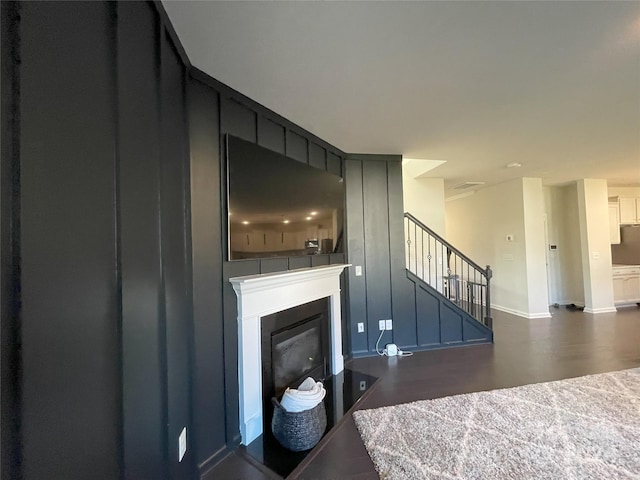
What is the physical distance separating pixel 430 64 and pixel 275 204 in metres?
1.45

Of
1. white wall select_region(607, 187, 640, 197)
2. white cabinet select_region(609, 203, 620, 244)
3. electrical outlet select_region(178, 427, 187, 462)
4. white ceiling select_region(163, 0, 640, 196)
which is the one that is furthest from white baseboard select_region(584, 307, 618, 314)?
electrical outlet select_region(178, 427, 187, 462)

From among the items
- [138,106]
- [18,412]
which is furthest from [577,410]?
[138,106]

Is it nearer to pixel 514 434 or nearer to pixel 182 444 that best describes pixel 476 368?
pixel 514 434

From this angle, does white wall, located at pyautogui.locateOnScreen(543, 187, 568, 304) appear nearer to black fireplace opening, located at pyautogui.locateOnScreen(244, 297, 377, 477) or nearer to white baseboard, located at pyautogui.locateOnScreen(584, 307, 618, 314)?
white baseboard, located at pyautogui.locateOnScreen(584, 307, 618, 314)

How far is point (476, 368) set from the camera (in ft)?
10.6

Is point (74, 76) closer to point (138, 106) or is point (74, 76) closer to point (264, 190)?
point (138, 106)

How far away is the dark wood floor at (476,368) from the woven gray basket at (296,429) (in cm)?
9

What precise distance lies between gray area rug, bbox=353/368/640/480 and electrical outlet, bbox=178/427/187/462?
3.65 ft

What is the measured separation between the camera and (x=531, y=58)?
1.84 metres

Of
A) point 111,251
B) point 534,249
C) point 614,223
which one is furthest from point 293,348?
point 614,223

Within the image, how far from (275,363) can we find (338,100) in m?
2.15

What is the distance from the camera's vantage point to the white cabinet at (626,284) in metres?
6.04

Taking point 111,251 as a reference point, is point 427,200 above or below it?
above

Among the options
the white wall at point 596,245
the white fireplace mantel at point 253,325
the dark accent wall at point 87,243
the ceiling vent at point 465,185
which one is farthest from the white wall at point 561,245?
the dark accent wall at point 87,243
